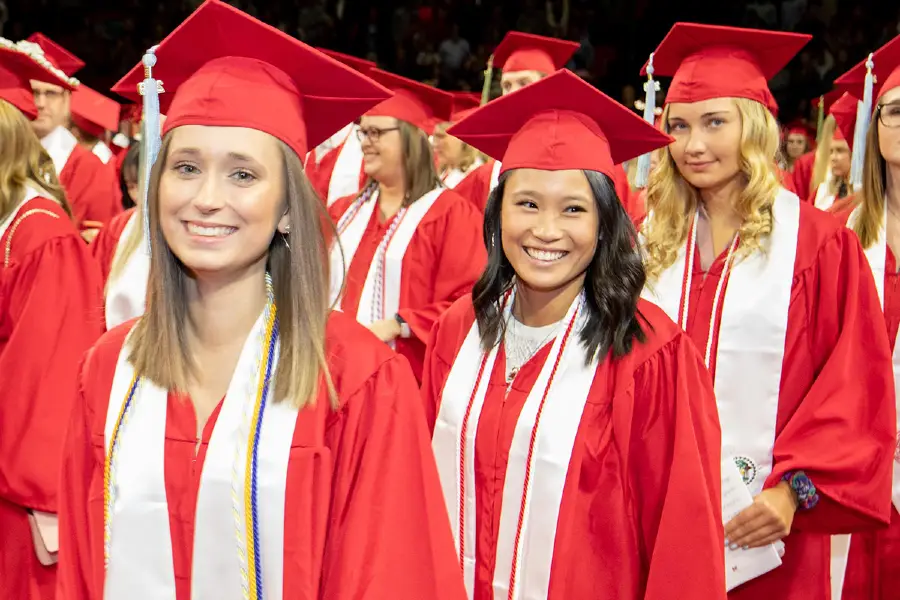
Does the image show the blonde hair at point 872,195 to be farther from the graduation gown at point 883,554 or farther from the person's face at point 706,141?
the person's face at point 706,141

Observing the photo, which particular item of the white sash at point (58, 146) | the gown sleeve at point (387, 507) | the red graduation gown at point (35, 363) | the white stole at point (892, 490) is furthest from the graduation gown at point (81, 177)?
the gown sleeve at point (387, 507)

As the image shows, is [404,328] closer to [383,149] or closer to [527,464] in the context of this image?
[383,149]

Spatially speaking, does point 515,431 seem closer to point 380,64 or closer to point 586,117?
point 586,117

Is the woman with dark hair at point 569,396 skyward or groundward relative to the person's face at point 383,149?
groundward

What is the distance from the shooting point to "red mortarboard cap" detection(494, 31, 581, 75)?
6117 millimetres

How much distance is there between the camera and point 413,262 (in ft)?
15.1

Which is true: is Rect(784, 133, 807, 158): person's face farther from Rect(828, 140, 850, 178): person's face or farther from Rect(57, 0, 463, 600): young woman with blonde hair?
Rect(57, 0, 463, 600): young woman with blonde hair

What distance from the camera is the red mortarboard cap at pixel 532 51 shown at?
20.1 feet

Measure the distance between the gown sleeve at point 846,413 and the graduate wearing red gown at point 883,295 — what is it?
0.41 meters

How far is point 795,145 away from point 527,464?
25.6ft

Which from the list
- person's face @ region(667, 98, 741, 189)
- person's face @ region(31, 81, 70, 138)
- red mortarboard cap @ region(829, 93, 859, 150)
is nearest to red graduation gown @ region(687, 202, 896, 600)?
person's face @ region(667, 98, 741, 189)

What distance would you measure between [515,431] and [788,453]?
0.91m

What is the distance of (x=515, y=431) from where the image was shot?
2.48m

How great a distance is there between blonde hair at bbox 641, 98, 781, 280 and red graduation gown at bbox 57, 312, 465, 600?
145 centimetres
